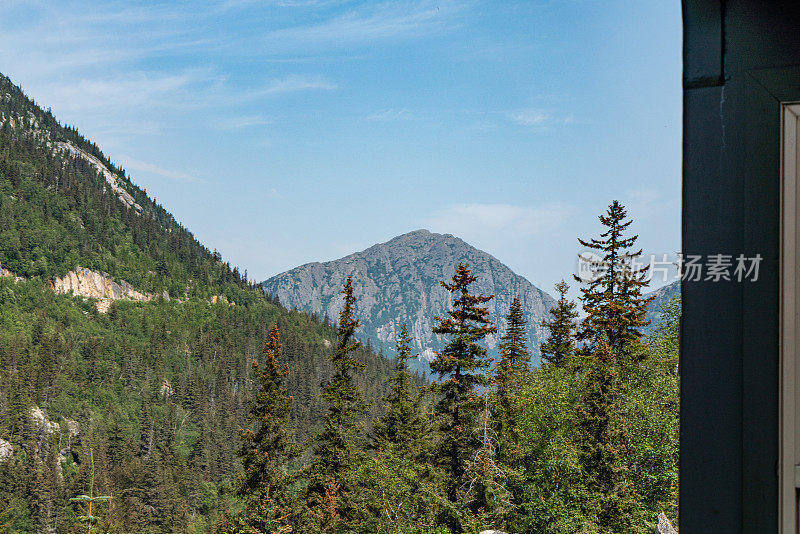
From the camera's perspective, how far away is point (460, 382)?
24.2m

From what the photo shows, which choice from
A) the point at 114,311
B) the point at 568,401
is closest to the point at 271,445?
A: the point at 568,401

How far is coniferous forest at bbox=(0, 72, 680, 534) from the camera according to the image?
75.0 feet

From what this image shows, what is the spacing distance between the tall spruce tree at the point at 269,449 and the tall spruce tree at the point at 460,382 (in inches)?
304

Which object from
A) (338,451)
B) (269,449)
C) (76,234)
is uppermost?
(76,234)

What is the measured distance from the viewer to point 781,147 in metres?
1.62

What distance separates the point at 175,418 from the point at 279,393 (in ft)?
281

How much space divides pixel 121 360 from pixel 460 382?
115575mm

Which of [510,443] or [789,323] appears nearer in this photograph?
[789,323]

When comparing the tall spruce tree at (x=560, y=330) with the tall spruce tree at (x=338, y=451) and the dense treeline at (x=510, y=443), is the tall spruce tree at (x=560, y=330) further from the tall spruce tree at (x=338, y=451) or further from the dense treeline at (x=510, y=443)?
the tall spruce tree at (x=338, y=451)

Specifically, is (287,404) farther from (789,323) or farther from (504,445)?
(789,323)

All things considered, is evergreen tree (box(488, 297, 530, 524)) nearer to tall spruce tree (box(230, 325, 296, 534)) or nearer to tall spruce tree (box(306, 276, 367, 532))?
tall spruce tree (box(306, 276, 367, 532))

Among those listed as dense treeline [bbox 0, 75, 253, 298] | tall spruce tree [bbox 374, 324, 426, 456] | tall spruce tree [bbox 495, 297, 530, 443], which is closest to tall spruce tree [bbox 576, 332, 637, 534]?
tall spruce tree [bbox 495, 297, 530, 443]

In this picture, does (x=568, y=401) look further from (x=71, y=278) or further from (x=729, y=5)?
(x=71, y=278)

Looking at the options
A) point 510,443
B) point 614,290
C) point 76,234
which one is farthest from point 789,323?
point 76,234
